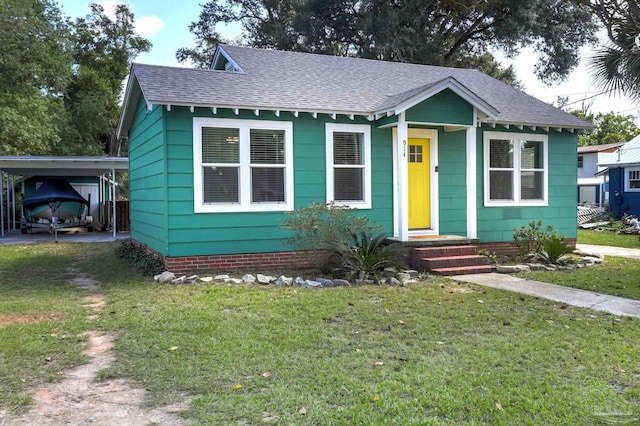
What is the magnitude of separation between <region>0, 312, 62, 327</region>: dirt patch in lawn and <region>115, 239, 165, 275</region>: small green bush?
2.79 metres

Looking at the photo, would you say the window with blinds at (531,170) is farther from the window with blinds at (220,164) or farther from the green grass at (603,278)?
the window with blinds at (220,164)

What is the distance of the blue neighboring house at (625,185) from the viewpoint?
22.2 metres

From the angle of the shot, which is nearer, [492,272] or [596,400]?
[596,400]

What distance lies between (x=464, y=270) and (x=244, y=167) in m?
4.31

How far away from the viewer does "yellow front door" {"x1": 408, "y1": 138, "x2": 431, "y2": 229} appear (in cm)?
1069

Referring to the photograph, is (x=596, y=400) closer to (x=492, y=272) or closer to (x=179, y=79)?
(x=492, y=272)

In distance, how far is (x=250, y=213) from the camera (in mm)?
9336

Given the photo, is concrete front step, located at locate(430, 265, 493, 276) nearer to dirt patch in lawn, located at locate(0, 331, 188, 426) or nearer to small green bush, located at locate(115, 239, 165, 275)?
small green bush, located at locate(115, 239, 165, 275)

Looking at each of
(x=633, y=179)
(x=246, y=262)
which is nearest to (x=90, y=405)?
(x=246, y=262)

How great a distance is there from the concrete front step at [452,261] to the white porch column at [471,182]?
0.88 m

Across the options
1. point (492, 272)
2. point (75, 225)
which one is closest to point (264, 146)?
point (492, 272)

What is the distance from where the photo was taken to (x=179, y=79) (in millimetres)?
9383

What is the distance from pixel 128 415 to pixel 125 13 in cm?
3710

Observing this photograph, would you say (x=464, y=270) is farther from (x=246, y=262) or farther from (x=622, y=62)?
(x=622, y=62)
